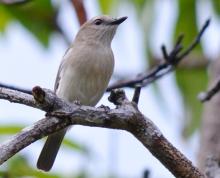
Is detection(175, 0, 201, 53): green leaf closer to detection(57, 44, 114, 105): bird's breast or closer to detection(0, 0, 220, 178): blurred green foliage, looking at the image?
detection(0, 0, 220, 178): blurred green foliage

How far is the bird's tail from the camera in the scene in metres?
4.20

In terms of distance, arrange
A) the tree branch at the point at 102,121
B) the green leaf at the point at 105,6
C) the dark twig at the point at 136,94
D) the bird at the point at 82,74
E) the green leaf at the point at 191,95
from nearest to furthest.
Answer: the tree branch at the point at 102,121 < the dark twig at the point at 136,94 < the bird at the point at 82,74 < the green leaf at the point at 105,6 < the green leaf at the point at 191,95

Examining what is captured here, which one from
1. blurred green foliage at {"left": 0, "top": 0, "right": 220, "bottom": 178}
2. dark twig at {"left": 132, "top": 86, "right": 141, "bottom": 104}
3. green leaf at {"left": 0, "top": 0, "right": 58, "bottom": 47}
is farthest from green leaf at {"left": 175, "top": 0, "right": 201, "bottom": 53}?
dark twig at {"left": 132, "top": 86, "right": 141, "bottom": 104}

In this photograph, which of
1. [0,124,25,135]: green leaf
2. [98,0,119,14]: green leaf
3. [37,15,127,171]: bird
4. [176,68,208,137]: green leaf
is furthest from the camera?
[176,68,208,137]: green leaf

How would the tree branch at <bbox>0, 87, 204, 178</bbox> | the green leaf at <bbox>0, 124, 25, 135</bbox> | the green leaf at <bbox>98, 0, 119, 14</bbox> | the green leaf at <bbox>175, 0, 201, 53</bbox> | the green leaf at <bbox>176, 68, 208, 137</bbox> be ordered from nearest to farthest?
the tree branch at <bbox>0, 87, 204, 178</bbox> < the green leaf at <bbox>0, 124, 25, 135</bbox> < the green leaf at <bbox>98, 0, 119, 14</bbox> < the green leaf at <bbox>175, 0, 201, 53</bbox> < the green leaf at <bbox>176, 68, 208, 137</bbox>

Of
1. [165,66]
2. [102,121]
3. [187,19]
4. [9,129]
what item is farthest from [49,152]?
[102,121]

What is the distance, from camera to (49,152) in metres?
4.48

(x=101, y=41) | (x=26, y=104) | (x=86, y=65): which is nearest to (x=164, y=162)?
(x=26, y=104)

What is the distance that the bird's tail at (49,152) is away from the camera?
4.20 metres

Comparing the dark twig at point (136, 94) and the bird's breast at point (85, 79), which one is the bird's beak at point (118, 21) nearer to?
the bird's breast at point (85, 79)

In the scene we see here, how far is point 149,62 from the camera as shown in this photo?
550 centimetres

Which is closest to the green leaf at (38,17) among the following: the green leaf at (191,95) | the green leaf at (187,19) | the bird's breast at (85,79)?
the bird's breast at (85,79)

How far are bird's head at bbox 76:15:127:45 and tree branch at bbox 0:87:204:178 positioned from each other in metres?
1.82

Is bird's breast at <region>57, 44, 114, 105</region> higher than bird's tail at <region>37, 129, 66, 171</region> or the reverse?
higher
